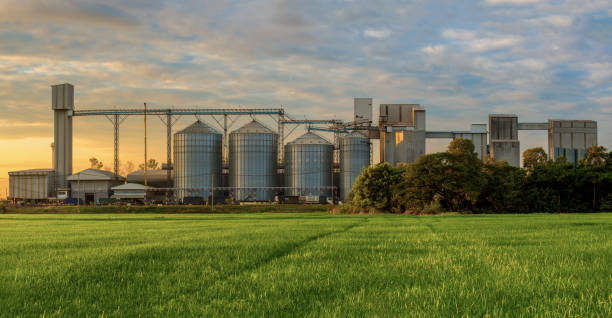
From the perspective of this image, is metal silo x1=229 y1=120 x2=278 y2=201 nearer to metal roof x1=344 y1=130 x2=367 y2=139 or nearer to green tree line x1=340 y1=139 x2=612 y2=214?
metal roof x1=344 y1=130 x2=367 y2=139

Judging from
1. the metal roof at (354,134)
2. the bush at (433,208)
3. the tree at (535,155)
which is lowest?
the bush at (433,208)

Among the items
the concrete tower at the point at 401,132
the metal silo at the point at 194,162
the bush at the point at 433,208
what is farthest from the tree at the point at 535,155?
the metal silo at the point at 194,162

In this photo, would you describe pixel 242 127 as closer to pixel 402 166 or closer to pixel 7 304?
pixel 402 166

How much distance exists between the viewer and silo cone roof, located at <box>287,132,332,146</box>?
345ft

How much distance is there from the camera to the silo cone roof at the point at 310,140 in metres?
105

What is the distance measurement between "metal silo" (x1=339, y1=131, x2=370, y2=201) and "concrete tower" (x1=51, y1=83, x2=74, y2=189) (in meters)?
57.1

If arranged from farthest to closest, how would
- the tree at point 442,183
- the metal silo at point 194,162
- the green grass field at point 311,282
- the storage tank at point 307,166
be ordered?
the storage tank at point 307,166, the metal silo at point 194,162, the tree at point 442,183, the green grass field at point 311,282

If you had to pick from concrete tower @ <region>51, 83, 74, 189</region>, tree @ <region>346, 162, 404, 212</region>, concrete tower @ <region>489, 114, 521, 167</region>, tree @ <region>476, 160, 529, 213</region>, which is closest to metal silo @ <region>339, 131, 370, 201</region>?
concrete tower @ <region>489, 114, 521, 167</region>

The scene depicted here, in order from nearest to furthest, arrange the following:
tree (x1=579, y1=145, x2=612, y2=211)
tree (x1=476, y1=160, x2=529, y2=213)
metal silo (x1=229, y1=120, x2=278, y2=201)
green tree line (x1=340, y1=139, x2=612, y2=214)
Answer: green tree line (x1=340, y1=139, x2=612, y2=214) → tree (x1=476, y1=160, x2=529, y2=213) → tree (x1=579, y1=145, x2=612, y2=211) → metal silo (x1=229, y1=120, x2=278, y2=201)

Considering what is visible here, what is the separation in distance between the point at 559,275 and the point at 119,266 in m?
8.23

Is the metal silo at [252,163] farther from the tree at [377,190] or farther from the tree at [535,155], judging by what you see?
the tree at [535,155]

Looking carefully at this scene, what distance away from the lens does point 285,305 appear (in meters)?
6.71

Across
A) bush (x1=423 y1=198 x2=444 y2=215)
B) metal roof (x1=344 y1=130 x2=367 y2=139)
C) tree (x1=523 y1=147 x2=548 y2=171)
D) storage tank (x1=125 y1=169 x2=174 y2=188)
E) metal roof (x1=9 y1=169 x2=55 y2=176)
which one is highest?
metal roof (x1=344 y1=130 x2=367 y2=139)

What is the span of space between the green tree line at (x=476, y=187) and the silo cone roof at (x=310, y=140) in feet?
132
